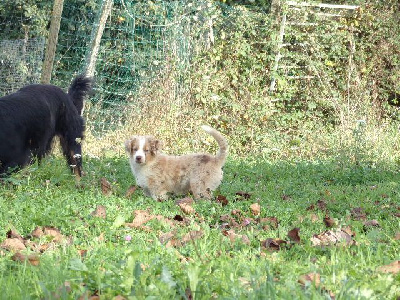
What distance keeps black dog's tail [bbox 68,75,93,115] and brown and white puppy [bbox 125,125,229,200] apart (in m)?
1.36

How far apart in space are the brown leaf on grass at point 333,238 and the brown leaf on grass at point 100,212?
1468mm

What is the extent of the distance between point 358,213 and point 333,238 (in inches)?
51.8

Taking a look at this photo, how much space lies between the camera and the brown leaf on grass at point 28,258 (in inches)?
120

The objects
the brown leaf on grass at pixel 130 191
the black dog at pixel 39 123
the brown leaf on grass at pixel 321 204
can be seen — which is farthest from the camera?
the black dog at pixel 39 123

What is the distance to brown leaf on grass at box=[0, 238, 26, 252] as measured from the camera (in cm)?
342

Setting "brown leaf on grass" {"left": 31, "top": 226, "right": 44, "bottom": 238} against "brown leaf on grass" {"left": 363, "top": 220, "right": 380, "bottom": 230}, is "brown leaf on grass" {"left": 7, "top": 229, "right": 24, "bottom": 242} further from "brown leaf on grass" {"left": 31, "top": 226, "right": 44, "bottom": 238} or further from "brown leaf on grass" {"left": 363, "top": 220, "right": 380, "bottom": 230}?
"brown leaf on grass" {"left": 363, "top": 220, "right": 380, "bottom": 230}

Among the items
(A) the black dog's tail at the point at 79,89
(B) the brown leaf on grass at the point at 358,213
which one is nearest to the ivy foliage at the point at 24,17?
(A) the black dog's tail at the point at 79,89

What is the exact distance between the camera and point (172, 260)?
316cm

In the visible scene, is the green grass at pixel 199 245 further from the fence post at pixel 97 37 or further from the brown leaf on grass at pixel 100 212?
the fence post at pixel 97 37

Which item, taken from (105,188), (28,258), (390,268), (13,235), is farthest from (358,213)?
(28,258)

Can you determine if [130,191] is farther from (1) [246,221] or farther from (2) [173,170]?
(1) [246,221]

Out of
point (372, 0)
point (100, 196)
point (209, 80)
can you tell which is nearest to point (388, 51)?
point (372, 0)

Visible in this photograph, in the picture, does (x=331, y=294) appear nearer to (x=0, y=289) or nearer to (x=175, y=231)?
(x=0, y=289)

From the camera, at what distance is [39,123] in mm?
6316
